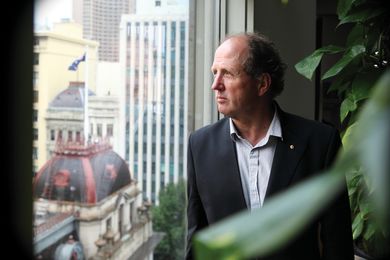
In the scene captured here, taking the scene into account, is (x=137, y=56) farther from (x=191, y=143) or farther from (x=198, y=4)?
(x=198, y=4)

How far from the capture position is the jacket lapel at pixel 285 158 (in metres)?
1.66

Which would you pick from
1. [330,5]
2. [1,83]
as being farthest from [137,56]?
[330,5]

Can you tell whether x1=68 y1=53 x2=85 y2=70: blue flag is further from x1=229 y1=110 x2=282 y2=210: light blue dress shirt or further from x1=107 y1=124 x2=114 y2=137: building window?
x1=229 y1=110 x2=282 y2=210: light blue dress shirt

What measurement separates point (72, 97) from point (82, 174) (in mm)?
244

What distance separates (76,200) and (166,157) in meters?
0.62

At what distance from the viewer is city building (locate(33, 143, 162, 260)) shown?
1.62 meters

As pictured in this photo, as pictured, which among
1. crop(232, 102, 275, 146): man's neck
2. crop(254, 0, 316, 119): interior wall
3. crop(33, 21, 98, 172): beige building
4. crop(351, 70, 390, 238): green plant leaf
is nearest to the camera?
crop(351, 70, 390, 238): green plant leaf

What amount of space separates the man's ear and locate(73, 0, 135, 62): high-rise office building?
50 cm

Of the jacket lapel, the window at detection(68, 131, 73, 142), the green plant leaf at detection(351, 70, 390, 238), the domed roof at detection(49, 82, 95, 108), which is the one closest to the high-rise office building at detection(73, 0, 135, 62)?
the domed roof at detection(49, 82, 95, 108)

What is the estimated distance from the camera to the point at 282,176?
1662 mm

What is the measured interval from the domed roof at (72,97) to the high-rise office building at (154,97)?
0.75ft

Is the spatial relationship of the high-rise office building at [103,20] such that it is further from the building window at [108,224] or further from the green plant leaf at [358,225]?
the green plant leaf at [358,225]

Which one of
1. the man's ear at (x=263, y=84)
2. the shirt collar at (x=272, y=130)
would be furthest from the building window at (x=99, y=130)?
the man's ear at (x=263, y=84)

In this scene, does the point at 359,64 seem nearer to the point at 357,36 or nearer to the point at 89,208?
the point at 357,36
